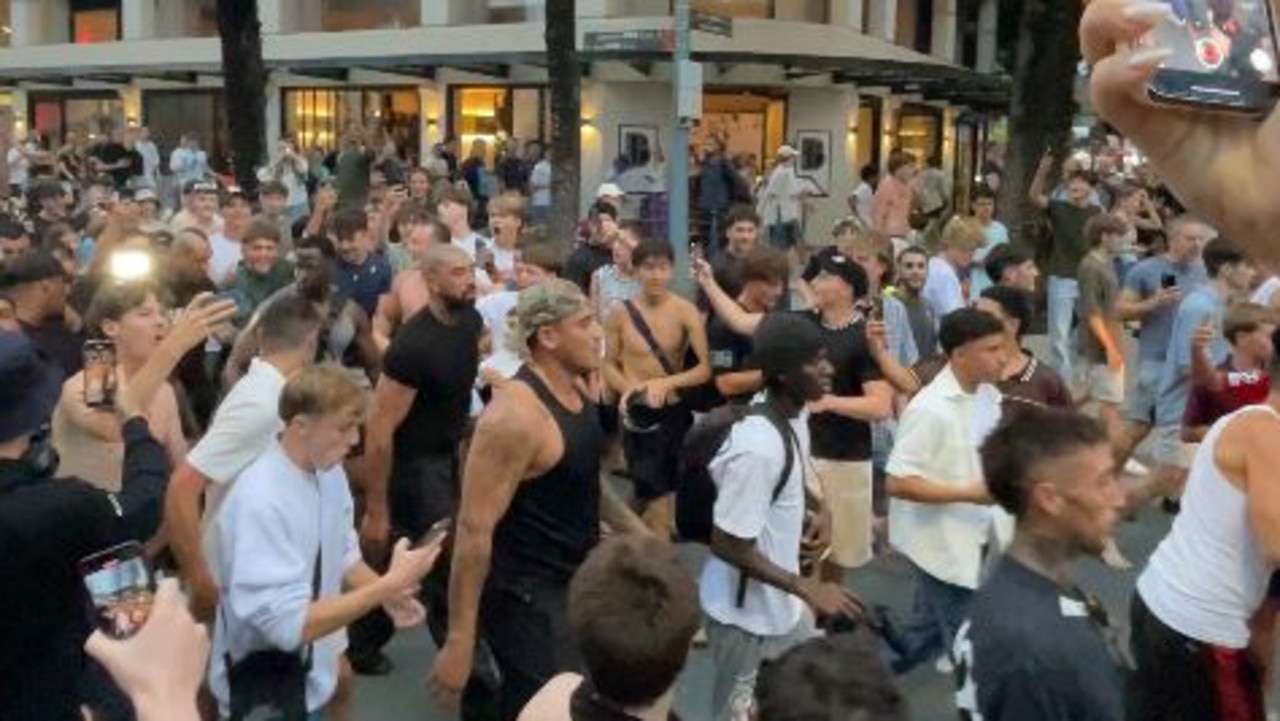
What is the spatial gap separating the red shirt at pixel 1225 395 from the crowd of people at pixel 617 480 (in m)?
0.02

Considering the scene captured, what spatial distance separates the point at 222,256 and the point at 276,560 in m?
7.09

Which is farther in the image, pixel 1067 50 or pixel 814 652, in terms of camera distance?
pixel 1067 50

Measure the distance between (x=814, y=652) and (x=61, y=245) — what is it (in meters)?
7.84

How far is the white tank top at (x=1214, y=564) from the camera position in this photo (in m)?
4.14

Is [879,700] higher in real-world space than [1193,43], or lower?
lower

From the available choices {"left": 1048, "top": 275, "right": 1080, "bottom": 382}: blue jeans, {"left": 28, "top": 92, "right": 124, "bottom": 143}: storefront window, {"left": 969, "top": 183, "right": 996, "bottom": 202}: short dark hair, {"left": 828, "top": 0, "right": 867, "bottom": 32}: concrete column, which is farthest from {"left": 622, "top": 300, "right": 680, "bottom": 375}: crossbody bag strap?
{"left": 28, "top": 92, "right": 124, "bottom": 143}: storefront window

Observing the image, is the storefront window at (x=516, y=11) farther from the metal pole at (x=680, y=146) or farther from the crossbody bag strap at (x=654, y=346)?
the crossbody bag strap at (x=654, y=346)

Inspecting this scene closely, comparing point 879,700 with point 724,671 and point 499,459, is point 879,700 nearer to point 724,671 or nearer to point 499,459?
point 499,459

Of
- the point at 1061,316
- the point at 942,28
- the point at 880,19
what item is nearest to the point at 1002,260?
the point at 1061,316

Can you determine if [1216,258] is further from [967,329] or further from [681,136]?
[681,136]

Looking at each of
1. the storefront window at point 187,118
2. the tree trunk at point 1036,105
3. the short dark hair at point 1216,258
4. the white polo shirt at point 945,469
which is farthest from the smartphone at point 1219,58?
the storefront window at point 187,118

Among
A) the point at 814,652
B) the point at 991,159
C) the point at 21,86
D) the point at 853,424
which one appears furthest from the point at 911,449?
the point at 21,86

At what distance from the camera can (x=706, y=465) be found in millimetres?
5328

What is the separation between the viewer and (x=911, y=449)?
5996mm
